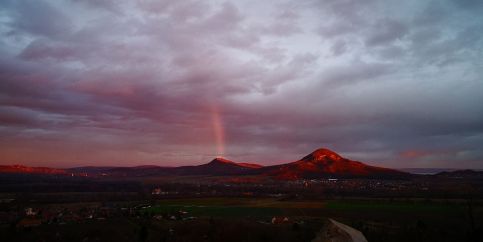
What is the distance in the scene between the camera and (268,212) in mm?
100812

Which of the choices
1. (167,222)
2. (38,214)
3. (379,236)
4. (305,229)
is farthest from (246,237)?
(38,214)

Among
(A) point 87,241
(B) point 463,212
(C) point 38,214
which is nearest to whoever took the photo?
(A) point 87,241

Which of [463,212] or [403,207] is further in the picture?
[403,207]

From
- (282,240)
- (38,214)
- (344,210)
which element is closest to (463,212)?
(344,210)

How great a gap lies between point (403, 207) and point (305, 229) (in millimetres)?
48659

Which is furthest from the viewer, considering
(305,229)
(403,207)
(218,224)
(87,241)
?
(403,207)

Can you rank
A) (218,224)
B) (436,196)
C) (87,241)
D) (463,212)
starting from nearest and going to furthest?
(87,241)
(218,224)
(463,212)
(436,196)

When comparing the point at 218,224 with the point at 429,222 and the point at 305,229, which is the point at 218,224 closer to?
the point at 305,229

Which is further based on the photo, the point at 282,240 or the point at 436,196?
the point at 436,196

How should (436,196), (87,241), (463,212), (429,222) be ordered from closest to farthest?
(87,241) → (429,222) → (463,212) → (436,196)

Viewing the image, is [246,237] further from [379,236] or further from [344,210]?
[344,210]

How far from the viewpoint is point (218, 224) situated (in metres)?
73.1

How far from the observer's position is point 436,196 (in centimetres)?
13588

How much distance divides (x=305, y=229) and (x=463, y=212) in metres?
43.3
